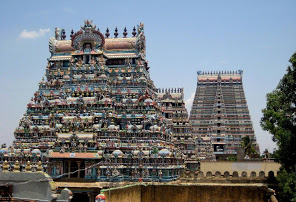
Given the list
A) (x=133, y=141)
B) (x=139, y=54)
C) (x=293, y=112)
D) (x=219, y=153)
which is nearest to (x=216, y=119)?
(x=219, y=153)

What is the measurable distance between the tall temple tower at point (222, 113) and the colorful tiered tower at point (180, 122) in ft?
67.5

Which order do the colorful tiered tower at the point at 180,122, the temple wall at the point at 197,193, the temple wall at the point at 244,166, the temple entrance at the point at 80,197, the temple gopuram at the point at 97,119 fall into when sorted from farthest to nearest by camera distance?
the colorful tiered tower at the point at 180,122
the temple wall at the point at 244,166
the temple gopuram at the point at 97,119
the temple entrance at the point at 80,197
the temple wall at the point at 197,193

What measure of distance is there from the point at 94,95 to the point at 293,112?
2645 centimetres

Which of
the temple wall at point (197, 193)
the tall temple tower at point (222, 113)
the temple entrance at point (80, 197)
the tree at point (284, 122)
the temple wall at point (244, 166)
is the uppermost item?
the tall temple tower at point (222, 113)

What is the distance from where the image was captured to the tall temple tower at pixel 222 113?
93.5m

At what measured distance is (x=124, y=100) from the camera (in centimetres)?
5294

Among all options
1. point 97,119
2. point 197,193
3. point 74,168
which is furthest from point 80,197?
point 197,193

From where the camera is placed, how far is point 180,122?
67.2 m

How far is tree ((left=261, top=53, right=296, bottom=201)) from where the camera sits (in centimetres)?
3020

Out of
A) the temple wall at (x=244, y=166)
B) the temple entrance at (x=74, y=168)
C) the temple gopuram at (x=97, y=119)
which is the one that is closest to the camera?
the temple gopuram at (x=97, y=119)

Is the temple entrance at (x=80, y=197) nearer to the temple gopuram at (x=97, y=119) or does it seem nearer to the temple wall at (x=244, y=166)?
the temple gopuram at (x=97, y=119)

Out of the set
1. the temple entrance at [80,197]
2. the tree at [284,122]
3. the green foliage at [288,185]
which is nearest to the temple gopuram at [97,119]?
the temple entrance at [80,197]

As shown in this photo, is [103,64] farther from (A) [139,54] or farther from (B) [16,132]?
(B) [16,132]

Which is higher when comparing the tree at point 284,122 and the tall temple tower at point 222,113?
the tall temple tower at point 222,113
